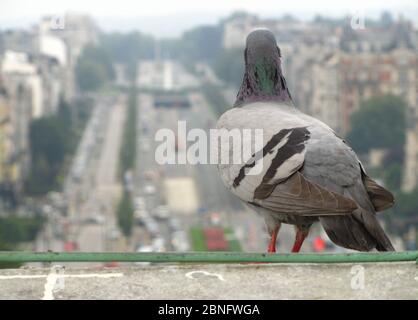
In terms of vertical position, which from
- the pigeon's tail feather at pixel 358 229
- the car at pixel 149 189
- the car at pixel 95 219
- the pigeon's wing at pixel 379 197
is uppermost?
the pigeon's wing at pixel 379 197

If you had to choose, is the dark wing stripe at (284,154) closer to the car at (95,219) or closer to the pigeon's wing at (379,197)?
the pigeon's wing at (379,197)

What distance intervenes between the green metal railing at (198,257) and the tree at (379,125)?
82.5m

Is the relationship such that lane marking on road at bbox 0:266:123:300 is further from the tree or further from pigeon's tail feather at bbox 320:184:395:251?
the tree

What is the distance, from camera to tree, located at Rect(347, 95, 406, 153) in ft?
297

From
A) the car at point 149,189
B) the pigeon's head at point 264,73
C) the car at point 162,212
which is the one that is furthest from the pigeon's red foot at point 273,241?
the car at point 149,189

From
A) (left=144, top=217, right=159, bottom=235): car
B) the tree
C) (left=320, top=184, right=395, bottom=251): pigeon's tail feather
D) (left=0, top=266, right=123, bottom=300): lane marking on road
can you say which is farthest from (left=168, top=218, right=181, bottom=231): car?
(left=320, top=184, right=395, bottom=251): pigeon's tail feather

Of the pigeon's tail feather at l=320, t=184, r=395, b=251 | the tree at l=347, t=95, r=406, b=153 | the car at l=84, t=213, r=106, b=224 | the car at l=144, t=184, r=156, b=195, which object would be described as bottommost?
the car at l=144, t=184, r=156, b=195

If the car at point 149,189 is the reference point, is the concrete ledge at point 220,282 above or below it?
above

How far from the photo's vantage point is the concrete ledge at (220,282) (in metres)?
7.29

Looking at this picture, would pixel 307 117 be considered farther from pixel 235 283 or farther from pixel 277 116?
pixel 235 283

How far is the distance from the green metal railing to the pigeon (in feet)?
0.47

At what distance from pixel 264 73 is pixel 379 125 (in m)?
84.5

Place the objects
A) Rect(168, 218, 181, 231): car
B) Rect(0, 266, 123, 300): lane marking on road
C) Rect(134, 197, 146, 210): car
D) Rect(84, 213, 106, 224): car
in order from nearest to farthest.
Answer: Rect(0, 266, 123, 300): lane marking on road < Rect(168, 218, 181, 231): car < Rect(84, 213, 106, 224): car < Rect(134, 197, 146, 210): car
